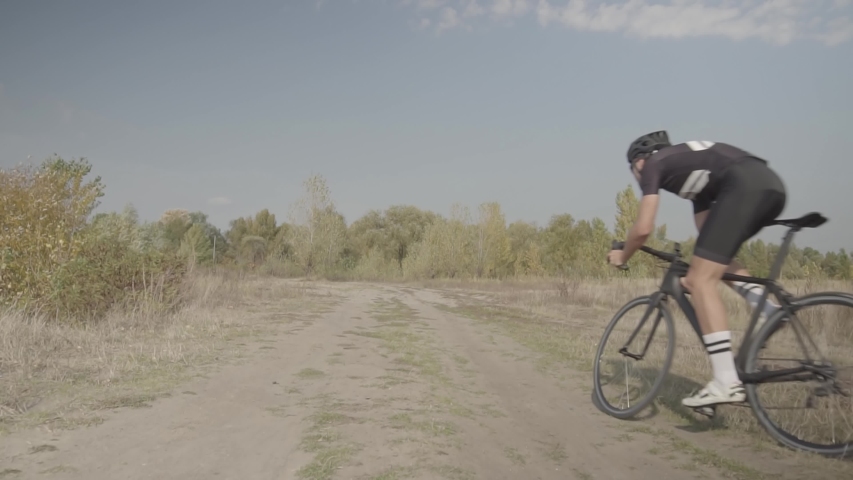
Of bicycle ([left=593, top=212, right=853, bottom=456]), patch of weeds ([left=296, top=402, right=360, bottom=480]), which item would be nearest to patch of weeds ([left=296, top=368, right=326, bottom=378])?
patch of weeds ([left=296, top=402, right=360, bottom=480])

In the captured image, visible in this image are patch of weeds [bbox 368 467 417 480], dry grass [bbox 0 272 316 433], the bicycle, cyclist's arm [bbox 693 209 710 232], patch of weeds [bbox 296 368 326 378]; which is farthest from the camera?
patch of weeds [bbox 296 368 326 378]

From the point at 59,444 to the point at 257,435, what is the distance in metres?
1.11

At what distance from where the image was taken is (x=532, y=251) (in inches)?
1882

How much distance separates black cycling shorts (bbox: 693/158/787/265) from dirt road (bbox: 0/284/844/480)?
1.27 m

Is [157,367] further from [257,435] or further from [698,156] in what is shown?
[698,156]

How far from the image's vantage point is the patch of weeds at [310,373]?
5355 millimetres

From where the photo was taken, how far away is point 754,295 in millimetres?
3775

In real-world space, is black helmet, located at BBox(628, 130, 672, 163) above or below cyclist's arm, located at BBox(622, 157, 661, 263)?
above

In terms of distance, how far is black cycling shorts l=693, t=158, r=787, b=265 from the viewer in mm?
3434

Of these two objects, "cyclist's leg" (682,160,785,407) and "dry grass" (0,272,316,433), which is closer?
"cyclist's leg" (682,160,785,407)

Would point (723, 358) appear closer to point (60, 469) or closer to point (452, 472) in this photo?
point (452, 472)

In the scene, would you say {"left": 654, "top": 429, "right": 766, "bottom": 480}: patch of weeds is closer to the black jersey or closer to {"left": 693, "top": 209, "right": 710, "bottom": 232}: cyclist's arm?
{"left": 693, "top": 209, "right": 710, "bottom": 232}: cyclist's arm

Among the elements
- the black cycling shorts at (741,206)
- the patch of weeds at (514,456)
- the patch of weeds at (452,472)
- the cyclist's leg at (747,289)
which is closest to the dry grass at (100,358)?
the patch of weeds at (452,472)

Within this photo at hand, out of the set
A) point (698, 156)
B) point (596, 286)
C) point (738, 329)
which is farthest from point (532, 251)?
point (698, 156)
